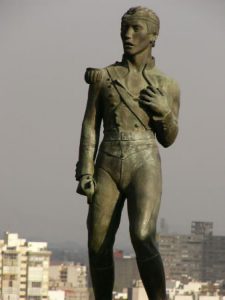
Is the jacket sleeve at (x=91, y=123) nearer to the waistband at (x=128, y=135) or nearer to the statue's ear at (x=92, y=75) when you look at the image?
the statue's ear at (x=92, y=75)

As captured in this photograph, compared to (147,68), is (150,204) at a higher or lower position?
Answer: lower

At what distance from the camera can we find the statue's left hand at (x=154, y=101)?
2177 centimetres

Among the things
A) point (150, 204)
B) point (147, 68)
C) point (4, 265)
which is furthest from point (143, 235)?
point (4, 265)

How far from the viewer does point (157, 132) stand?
2198 centimetres

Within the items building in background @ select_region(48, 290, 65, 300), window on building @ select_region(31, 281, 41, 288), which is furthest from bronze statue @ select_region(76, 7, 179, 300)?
window on building @ select_region(31, 281, 41, 288)

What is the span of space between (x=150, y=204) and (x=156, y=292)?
0.91 meters

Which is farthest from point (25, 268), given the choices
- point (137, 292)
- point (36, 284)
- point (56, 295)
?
point (137, 292)

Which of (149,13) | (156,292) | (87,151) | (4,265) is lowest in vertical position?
(156,292)

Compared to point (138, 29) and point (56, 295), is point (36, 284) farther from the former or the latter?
point (138, 29)

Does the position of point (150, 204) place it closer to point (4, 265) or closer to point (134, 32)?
point (134, 32)

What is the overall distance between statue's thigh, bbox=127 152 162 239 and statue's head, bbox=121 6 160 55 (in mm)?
1127

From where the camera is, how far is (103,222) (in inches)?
854

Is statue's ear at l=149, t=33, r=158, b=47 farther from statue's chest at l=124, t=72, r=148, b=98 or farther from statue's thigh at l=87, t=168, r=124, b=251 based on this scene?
statue's thigh at l=87, t=168, r=124, b=251

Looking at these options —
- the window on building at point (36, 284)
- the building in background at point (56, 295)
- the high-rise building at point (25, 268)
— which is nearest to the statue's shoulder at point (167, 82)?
the building in background at point (56, 295)
